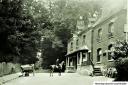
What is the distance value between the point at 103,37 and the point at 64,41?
24.7m

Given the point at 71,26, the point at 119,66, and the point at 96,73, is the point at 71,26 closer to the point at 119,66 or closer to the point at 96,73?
the point at 96,73

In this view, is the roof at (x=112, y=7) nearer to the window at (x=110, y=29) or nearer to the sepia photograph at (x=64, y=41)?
the sepia photograph at (x=64, y=41)

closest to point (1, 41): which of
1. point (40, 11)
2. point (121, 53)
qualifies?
point (121, 53)

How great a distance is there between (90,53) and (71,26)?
18.0 metres

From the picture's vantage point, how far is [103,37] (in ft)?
122

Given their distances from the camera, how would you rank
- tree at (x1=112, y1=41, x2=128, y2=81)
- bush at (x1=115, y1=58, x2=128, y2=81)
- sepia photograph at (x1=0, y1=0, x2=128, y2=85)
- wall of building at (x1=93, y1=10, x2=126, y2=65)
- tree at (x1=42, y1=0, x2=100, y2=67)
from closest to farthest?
bush at (x1=115, y1=58, x2=128, y2=81) < tree at (x1=112, y1=41, x2=128, y2=81) < sepia photograph at (x1=0, y1=0, x2=128, y2=85) < wall of building at (x1=93, y1=10, x2=126, y2=65) < tree at (x1=42, y1=0, x2=100, y2=67)

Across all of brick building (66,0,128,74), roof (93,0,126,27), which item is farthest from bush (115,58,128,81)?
roof (93,0,126,27)

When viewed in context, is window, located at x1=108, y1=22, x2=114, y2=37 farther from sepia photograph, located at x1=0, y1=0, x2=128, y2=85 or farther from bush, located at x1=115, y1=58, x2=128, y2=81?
bush, located at x1=115, y1=58, x2=128, y2=81

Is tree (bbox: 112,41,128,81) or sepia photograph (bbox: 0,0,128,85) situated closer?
tree (bbox: 112,41,128,81)

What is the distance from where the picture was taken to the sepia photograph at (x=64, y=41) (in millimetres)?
22031

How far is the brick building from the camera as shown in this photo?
32.2 meters

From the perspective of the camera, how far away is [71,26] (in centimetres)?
5994

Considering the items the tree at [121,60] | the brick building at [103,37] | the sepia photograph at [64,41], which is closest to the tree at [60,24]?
the sepia photograph at [64,41]

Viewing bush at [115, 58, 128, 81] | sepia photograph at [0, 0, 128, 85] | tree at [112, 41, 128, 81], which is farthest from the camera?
sepia photograph at [0, 0, 128, 85]
